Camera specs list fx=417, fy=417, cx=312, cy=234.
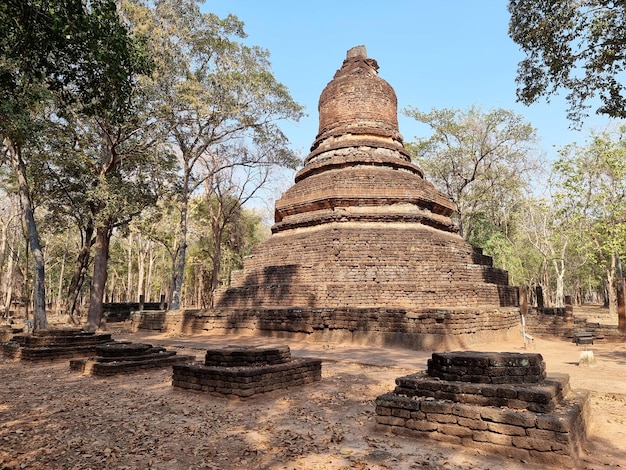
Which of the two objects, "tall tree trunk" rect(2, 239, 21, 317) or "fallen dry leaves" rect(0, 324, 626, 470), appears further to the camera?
"tall tree trunk" rect(2, 239, 21, 317)

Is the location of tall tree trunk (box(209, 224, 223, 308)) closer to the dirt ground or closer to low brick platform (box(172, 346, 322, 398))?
the dirt ground

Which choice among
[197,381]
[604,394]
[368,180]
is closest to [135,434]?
[197,381]

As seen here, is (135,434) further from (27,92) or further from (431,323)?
(431,323)

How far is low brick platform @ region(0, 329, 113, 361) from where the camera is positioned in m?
10.4

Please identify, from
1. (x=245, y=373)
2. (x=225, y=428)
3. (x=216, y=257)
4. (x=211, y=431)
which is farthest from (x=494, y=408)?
(x=216, y=257)

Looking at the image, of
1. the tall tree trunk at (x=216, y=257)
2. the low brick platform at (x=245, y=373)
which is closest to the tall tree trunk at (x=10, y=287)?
the tall tree trunk at (x=216, y=257)

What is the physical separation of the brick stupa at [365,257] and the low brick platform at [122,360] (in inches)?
201

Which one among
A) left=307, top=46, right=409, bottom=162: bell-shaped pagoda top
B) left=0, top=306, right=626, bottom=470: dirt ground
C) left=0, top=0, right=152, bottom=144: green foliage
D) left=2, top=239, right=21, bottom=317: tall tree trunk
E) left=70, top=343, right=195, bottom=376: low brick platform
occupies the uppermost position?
left=307, top=46, right=409, bottom=162: bell-shaped pagoda top

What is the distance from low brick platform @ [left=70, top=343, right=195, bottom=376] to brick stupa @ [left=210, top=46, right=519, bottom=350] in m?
5.11

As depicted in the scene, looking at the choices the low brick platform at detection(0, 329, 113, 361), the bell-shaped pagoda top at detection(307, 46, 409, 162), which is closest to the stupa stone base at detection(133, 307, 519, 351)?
the low brick platform at detection(0, 329, 113, 361)

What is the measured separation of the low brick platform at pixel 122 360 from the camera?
851 cm

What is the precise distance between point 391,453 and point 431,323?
7.98 m

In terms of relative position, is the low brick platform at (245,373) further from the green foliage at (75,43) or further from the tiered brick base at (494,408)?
the green foliage at (75,43)

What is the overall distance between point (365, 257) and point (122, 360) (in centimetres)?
902
